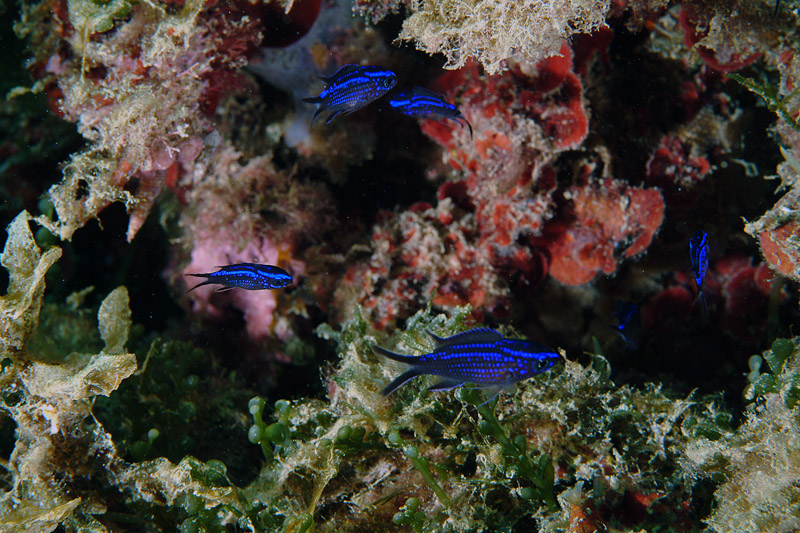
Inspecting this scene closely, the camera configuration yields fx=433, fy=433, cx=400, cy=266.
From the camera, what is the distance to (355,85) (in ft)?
9.36

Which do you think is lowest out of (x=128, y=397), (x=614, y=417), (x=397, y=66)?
(x=128, y=397)

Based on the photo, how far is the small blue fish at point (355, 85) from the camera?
2848 mm

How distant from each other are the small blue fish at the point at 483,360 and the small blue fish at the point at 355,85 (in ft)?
5.60

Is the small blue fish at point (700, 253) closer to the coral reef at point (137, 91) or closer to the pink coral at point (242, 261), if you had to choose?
the pink coral at point (242, 261)

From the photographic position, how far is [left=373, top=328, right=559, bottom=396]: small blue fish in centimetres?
223

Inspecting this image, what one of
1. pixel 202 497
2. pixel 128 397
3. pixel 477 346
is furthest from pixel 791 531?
pixel 128 397

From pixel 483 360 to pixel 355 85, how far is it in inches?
76.0

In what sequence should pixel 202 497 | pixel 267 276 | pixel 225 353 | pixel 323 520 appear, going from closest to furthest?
pixel 202 497, pixel 323 520, pixel 267 276, pixel 225 353

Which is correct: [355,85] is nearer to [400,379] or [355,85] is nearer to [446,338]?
[446,338]

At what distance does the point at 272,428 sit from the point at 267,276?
1001 mm

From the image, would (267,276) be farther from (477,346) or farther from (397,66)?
(397,66)

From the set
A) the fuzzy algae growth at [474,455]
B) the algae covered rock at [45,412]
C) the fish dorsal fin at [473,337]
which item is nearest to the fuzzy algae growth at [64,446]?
the algae covered rock at [45,412]

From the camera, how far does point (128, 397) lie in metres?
3.70

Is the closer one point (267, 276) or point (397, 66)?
point (267, 276)
